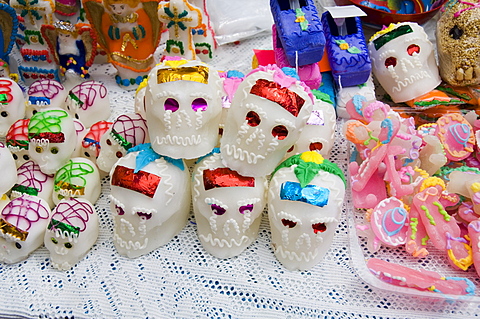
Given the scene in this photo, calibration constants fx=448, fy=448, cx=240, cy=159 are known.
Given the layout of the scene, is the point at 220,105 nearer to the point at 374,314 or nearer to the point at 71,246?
the point at 71,246

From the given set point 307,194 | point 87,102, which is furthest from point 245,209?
point 87,102

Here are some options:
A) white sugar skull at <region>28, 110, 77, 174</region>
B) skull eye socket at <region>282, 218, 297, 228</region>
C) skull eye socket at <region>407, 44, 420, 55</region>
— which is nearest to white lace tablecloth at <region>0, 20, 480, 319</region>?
skull eye socket at <region>282, 218, 297, 228</region>

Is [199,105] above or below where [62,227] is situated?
above

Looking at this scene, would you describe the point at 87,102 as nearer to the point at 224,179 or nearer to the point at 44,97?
the point at 44,97

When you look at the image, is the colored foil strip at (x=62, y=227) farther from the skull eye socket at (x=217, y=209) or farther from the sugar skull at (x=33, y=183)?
the skull eye socket at (x=217, y=209)

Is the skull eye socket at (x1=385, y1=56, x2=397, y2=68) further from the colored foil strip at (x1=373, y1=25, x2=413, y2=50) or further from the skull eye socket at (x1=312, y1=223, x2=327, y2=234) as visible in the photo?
the skull eye socket at (x1=312, y1=223, x2=327, y2=234)

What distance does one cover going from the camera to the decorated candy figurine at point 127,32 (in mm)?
1529

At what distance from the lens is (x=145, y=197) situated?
109 cm

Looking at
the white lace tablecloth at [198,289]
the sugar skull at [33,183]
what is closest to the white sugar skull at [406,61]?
the white lace tablecloth at [198,289]

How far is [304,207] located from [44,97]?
0.94 m

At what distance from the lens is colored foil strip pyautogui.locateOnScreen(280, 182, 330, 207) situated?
1040 millimetres

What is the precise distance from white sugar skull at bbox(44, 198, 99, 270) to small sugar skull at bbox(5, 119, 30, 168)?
0.26 metres

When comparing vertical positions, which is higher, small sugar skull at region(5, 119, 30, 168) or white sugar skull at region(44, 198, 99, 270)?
small sugar skull at region(5, 119, 30, 168)

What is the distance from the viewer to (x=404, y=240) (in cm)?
115
